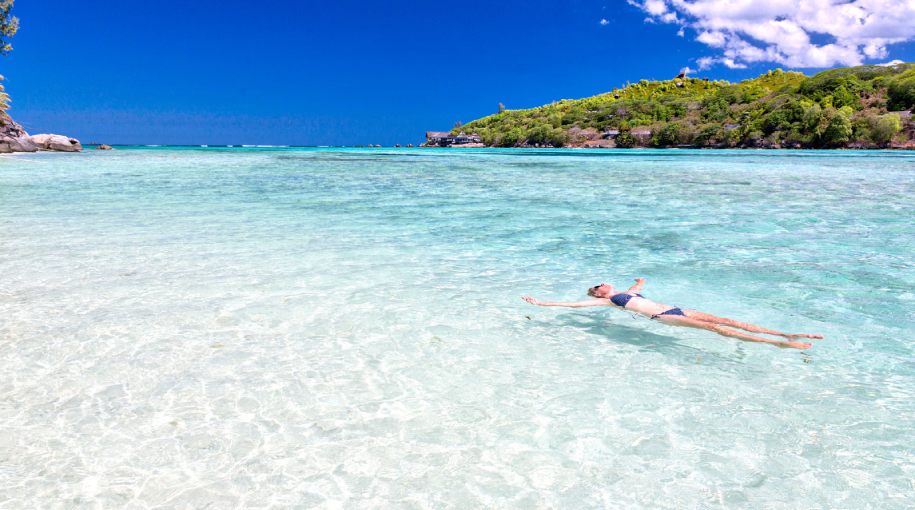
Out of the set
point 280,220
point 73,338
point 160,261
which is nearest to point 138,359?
point 73,338

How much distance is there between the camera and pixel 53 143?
58.5m

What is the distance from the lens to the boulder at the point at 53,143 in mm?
57156

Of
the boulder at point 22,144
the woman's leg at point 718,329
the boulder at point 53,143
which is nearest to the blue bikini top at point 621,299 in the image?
the woman's leg at point 718,329

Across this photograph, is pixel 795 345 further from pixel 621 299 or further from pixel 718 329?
pixel 621 299

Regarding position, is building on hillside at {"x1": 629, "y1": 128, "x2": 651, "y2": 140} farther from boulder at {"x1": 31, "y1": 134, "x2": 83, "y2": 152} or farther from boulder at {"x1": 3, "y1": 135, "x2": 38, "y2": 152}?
boulder at {"x1": 3, "y1": 135, "x2": 38, "y2": 152}

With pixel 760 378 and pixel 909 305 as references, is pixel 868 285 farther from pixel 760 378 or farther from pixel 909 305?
pixel 760 378

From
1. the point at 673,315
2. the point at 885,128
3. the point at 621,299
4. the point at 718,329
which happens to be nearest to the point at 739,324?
the point at 718,329

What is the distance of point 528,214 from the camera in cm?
1380

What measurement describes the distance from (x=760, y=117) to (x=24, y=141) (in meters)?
128

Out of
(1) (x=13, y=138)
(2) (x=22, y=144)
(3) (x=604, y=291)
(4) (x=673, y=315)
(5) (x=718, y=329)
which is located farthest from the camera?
(2) (x=22, y=144)

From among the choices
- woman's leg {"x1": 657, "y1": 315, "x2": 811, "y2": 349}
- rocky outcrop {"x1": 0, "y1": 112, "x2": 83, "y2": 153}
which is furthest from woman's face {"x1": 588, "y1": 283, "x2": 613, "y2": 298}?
rocky outcrop {"x1": 0, "y1": 112, "x2": 83, "y2": 153}

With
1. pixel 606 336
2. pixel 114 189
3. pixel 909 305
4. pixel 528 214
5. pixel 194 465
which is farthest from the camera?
pixel 114 189

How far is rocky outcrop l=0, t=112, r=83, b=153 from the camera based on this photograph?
49.0 metres

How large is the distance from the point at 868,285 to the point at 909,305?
0.88 m
